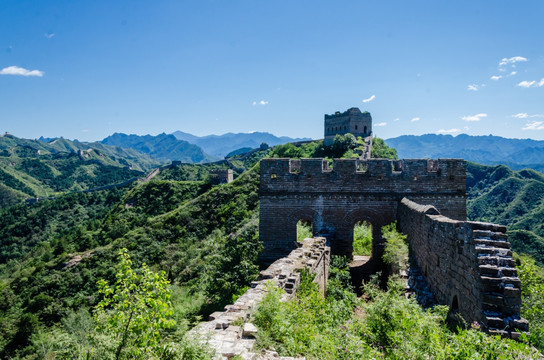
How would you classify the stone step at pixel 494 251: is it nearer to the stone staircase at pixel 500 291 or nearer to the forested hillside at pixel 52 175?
the stone staircase at pixel 500 291

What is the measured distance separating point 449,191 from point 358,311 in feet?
18.7

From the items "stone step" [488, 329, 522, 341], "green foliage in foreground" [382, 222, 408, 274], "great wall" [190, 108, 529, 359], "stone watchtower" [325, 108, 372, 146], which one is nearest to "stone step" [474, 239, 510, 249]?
"stone step" [488, 329, 522, 341]

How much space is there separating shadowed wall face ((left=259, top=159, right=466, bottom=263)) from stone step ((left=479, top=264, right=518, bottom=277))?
22.7 feet

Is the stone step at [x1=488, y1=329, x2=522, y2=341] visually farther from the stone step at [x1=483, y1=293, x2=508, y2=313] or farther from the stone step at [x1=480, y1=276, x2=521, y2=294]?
the stone step at [x1=480, y1=276, x2=521, y2=294]

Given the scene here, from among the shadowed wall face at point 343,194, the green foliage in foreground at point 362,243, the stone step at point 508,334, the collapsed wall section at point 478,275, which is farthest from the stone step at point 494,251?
the green foliage in foreground at point 362,243

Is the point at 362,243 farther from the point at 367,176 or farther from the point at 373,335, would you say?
the point at 373,335

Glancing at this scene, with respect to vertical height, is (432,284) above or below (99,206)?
above

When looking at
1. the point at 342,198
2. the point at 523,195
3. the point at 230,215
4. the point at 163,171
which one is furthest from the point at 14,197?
the point at 523,195

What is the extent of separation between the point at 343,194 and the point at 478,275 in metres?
6.97

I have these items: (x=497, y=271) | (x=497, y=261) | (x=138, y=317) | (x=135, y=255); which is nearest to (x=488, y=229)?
(x=497, y=261)

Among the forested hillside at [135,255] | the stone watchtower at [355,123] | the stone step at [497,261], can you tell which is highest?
the stone watchtower at [355,123]

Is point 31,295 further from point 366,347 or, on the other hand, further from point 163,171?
point 163,171

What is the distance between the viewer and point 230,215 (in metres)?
43.5

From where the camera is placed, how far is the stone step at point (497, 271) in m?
4.59
